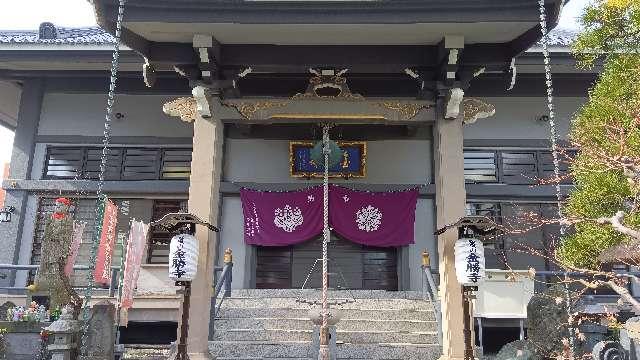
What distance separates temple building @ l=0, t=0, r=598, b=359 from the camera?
29.0ft

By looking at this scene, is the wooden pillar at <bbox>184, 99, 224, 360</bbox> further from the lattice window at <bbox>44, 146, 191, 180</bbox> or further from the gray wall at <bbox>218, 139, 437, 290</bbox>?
the lattice window at <bbox>44, 146, 191, 180</bbox>

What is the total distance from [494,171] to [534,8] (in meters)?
6.10

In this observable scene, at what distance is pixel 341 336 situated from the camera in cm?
981

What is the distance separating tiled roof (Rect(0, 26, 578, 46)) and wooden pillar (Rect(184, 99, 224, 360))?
5.61 meters

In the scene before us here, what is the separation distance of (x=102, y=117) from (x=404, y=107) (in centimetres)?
903

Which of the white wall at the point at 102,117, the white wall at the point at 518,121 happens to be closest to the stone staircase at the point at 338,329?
the white wall at the point at 518,121

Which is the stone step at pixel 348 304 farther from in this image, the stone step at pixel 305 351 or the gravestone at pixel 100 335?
the gravestone at pixel 100 335

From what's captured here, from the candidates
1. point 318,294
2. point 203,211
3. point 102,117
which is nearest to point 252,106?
point 203,211

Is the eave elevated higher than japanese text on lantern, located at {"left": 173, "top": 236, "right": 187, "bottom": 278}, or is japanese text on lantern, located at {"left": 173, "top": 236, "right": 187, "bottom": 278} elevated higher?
the eave

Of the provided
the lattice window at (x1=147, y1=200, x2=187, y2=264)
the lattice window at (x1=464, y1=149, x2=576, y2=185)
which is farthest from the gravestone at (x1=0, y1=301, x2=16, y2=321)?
the lattice window at (x1=464, y1=149, x2=576, y2=185)

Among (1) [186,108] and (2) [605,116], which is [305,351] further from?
(2) [605,116]

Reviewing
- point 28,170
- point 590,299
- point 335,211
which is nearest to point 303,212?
point 335,211

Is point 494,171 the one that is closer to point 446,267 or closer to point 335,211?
point 335,211

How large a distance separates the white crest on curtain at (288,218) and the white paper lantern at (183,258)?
169 inches
